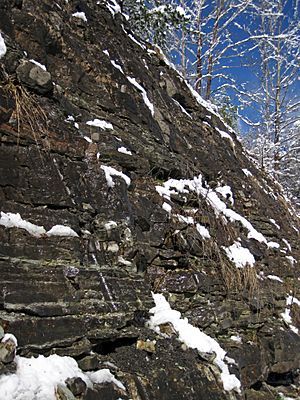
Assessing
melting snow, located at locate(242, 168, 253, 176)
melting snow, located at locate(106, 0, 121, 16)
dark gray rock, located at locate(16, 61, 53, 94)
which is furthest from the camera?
melting snow, located at locate(242, 168, 253, 176)

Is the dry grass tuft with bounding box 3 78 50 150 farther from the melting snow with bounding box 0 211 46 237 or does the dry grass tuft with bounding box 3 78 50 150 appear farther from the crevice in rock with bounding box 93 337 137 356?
the crevice in rock with bounding box 93 337 137 356

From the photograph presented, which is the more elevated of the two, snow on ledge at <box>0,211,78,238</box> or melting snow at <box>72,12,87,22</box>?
melting snow at <box>72,12,87,22</box>

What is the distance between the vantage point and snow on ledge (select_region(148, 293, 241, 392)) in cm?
400

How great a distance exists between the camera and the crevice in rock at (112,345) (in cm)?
324

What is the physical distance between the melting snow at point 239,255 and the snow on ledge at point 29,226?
311 centimetres

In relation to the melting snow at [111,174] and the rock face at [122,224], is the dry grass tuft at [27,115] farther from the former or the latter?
the melting snow at [111,174]

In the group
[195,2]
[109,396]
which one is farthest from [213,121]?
[195,2]

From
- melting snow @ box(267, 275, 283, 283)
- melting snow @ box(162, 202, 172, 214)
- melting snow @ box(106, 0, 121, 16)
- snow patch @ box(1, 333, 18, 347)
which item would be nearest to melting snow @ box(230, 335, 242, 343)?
melting snow @ box(162, 202, 172, 214)

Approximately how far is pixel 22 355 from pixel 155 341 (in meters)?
1.42

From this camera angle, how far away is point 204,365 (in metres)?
3.97

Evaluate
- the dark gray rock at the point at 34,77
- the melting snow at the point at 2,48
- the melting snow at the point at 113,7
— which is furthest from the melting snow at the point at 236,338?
the melting snow at the point at 113,7

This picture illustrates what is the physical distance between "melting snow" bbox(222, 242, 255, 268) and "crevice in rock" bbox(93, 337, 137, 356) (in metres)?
Result: 2.69

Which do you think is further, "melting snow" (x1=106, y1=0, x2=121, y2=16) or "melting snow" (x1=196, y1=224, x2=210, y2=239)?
"melting snow" (x1=106, y1=0, x2=121, y2=16)

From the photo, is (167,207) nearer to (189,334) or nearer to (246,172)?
(189,334)
